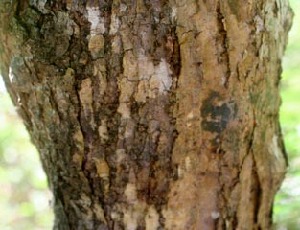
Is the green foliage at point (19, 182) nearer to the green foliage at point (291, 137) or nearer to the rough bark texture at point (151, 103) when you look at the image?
the green foliage at point (291, 137)

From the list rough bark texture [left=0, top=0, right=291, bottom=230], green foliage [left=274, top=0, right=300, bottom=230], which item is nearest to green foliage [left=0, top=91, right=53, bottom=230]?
green foliage [left=274, top=0, right=300, bottom=230]

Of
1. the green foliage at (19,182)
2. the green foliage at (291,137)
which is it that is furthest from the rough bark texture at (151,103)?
the green foliage at (19,182)

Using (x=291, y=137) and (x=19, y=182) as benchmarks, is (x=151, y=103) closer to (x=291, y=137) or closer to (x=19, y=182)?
(x=291, y=137)

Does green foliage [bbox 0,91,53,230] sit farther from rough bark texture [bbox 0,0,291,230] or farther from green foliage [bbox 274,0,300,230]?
rough bark texture [bbox 0,0,291,230]

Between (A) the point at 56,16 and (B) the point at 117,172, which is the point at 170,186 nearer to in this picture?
(B) the point at 117,172

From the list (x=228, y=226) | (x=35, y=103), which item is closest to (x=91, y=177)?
(x=35, y=103)

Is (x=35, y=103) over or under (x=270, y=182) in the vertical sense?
over
